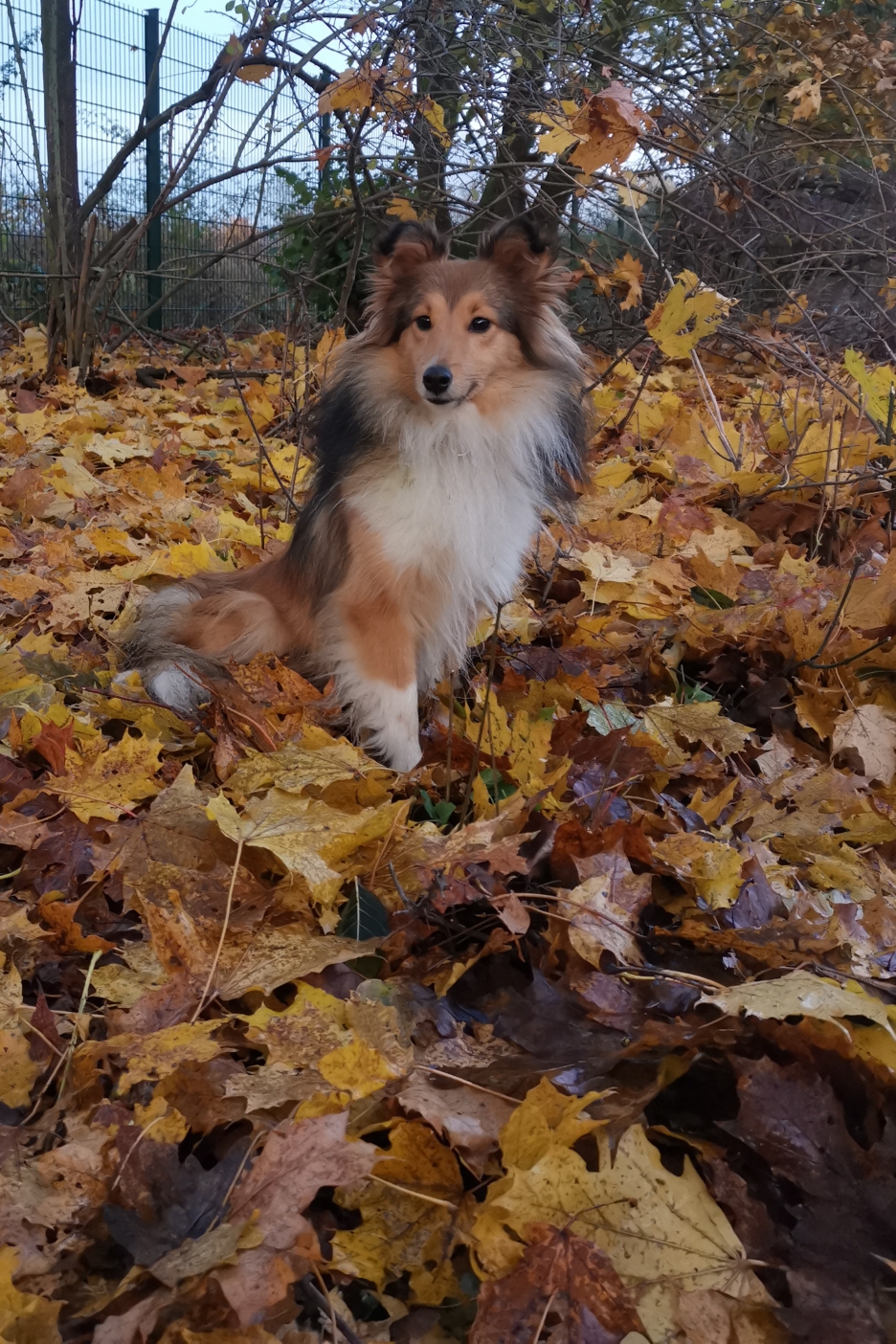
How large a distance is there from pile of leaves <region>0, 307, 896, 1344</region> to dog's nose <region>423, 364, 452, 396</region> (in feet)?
2.48

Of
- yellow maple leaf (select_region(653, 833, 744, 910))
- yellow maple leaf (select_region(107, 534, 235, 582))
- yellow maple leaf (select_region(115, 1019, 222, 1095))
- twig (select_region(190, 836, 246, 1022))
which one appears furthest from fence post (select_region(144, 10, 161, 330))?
yellow maple leaf (select_region(115, 1019, 222, 1095))

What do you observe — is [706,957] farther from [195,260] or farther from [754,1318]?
[195,260]

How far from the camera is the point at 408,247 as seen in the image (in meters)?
3.27

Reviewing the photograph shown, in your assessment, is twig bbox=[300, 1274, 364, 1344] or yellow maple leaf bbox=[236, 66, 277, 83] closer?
twig bbox=[300, 1274, 364, 1344]

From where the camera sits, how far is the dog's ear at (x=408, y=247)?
3254 mm

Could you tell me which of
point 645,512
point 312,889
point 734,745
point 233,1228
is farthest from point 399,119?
point 233,1228

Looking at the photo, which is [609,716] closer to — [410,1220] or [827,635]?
[827,635]

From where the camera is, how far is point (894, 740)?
8.55 ft

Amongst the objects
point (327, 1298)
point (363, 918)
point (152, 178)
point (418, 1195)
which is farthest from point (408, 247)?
point (152, 178)

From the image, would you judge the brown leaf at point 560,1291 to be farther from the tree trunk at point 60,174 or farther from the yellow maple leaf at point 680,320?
the tree trunk at point 60,174

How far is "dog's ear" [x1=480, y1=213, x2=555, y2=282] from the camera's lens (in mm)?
3211

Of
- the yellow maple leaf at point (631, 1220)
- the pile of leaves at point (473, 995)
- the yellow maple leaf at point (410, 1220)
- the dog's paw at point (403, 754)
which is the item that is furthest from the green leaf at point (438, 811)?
the yellow maple leaf at point (631, 1220)

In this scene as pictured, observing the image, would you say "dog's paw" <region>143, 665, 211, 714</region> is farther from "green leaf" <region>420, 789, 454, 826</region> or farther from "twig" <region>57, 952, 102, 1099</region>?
"twig" <region>57, 952, 102, 1099</region>

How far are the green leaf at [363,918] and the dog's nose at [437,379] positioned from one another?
1776 millimetres
